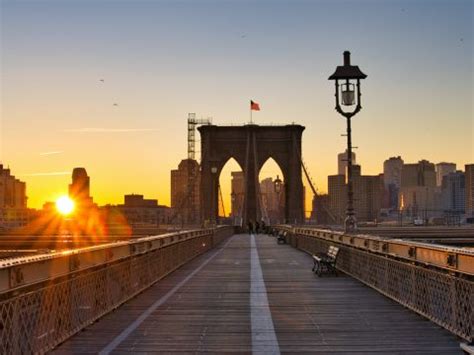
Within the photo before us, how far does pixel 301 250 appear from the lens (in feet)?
131

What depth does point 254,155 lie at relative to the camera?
11144cm

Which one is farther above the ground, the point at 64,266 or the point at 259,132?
the point at 259,132

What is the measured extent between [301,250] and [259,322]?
27.4m

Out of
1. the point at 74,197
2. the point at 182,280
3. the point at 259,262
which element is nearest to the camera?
the point at 182,280

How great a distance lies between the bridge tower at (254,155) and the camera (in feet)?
360

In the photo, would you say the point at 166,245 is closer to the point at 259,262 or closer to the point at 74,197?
the point at 259,262

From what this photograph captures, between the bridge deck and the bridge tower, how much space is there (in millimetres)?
90322

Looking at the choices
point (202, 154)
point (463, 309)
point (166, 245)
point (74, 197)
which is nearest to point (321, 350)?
point (463, 309)

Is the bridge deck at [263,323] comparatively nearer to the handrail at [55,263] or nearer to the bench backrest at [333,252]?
the handrail at [55,263]

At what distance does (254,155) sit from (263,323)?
3901 inches

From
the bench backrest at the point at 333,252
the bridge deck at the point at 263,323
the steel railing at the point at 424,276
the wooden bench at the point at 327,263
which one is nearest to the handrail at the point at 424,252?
the steel railing at the point at 424,276

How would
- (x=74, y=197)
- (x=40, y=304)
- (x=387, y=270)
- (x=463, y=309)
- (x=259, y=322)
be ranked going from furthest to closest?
1. (x=74, y=197)
2. (x=387, y=270)
3. (x=259, y=322)
4. (x=463, y=309)
5. (x=40, y=304)

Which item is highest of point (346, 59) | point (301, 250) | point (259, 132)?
point (259, 132)

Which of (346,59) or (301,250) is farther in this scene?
(301,250)
